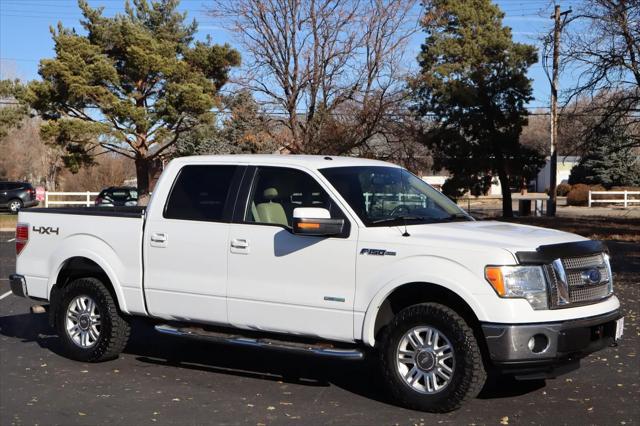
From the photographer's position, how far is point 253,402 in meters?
6.25

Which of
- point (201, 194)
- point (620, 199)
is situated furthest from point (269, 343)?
point (620, 199)

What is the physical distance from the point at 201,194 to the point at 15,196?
1583 inches

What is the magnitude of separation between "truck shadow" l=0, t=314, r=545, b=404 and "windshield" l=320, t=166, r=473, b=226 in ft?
4.72

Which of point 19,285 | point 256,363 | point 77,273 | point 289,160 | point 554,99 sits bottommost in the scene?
point 256,363

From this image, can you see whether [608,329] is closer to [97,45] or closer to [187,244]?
[187,244]

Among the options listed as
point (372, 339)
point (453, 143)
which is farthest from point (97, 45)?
point (372, 339)

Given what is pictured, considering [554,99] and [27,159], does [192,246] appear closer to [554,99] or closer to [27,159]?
[554,99]

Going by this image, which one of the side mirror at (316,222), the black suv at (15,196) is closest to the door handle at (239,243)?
the side mirror at (316,222)

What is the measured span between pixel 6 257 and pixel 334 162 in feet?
44.2

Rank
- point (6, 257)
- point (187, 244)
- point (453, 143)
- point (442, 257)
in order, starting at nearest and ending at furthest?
point (442, 257)
point (187, 244)
point (6, 257)
point (453, 143)

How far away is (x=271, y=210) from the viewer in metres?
6.90

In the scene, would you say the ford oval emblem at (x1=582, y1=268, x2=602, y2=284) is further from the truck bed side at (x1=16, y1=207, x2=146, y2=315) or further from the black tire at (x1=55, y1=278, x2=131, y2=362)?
the black tire at (x1=55, y1=278, x2=131, y2=362)

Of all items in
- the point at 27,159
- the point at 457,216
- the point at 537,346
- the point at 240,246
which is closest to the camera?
the point at 537,346

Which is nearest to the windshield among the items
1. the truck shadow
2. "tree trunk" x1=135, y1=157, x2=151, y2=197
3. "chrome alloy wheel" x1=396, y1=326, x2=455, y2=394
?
"chrome alloy wheel" x1=396, y1=326, x2=455, y2=394
